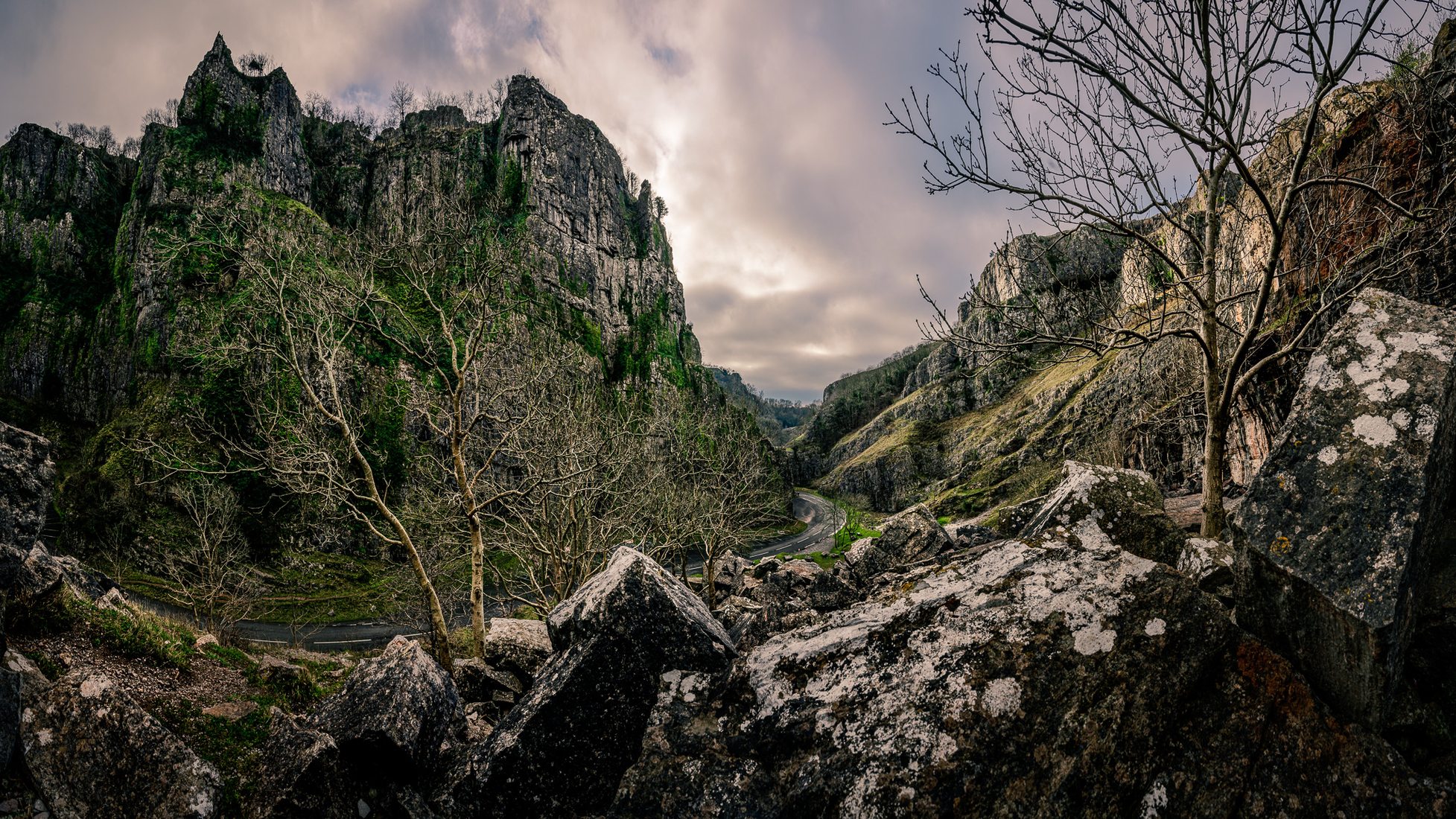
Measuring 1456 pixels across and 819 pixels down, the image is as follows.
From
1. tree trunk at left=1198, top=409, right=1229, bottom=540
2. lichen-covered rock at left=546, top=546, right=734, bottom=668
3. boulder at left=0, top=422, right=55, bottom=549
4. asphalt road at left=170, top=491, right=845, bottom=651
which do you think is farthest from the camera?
asphalt road at left=170, top=491, right=845, bottom=651

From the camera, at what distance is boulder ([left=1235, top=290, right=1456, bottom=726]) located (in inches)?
120

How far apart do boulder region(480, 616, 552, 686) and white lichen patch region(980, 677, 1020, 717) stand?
7.62 metres

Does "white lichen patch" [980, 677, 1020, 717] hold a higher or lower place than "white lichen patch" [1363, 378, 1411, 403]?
lower

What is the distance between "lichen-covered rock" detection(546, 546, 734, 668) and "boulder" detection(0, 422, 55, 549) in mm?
8006

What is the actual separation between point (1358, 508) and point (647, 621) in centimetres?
500

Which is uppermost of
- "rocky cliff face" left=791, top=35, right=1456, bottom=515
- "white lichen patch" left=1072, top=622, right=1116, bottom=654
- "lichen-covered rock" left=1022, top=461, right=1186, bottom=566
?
"rocky cliff face" left=791, top=35, right=1456, bottom=515

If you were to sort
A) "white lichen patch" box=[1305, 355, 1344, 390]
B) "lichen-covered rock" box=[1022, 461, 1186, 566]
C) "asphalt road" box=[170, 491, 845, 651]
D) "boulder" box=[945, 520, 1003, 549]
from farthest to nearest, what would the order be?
"asphalt road" box=[170, 491, 845, 651] → "boulder" box=[945, 520, 1003, 549] → "lichen-covered rock" box=[1022, 461, 1186, 566] → "white lichen patch" box=[1305, 355, 1344, 390]

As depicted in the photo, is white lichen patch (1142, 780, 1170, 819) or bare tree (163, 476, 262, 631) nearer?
white lichen patch (1142, 780, 1170, 819)

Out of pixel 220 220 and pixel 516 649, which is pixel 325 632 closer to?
pixel 220 220

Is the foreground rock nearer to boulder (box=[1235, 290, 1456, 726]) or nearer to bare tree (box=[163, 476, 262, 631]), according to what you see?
boulder (box=[1235, 290, 1456, 726])

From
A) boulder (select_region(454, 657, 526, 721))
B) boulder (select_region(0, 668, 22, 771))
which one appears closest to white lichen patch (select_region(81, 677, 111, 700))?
boulder (select_region(0, 668, 22, 771))

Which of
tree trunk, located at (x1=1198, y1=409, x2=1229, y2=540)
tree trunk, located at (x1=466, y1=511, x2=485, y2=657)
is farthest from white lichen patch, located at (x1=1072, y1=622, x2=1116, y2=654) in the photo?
tree trunk, located at (x1=466, y1=511, x2=485, y2=657)

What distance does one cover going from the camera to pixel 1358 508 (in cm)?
330

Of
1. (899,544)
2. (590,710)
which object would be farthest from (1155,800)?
(899,544)
